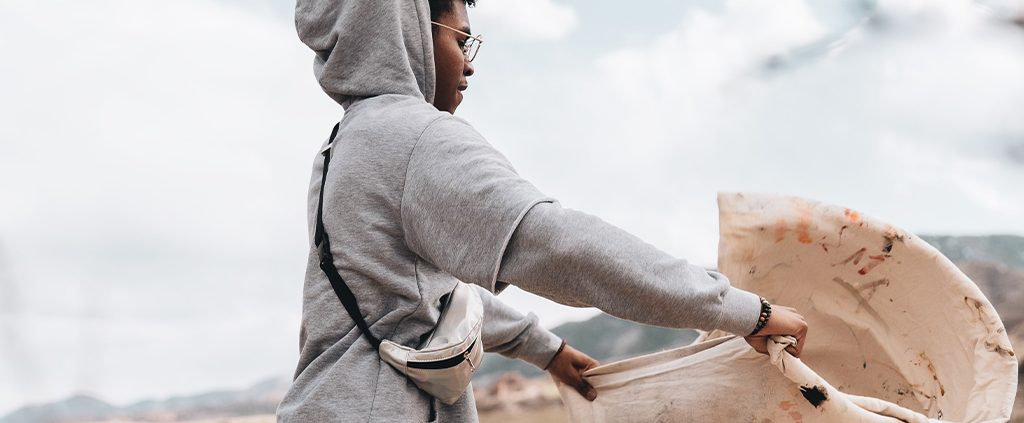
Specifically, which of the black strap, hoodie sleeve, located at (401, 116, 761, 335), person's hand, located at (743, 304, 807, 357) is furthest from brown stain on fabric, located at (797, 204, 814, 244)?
the black strap

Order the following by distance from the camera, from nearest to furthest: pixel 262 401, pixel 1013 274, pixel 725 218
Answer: pixel 725 218
pixel 1013 274
pixel 262 401

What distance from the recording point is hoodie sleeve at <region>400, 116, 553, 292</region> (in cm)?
105

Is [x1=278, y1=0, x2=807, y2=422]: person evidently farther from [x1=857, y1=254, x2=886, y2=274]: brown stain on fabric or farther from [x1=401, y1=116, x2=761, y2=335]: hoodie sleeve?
[x1=857, y1=254, x2=886, y2=274]: brown stain on fabric

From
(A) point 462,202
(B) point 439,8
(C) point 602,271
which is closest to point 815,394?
(C) point 602,271

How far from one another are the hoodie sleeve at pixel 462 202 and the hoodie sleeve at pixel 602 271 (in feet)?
0.06

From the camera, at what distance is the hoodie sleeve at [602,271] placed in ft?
3.41

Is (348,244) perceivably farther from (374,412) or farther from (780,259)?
(780,259)

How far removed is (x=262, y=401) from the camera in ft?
14.1

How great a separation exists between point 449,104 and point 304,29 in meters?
0.21

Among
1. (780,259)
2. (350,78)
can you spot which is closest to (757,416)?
(780,259)

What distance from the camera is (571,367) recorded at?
5.11 ft

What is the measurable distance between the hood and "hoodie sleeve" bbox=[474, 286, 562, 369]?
390 mm

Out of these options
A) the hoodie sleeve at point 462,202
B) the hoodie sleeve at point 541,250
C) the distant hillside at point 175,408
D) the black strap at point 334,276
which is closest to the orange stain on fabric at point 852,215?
the hoodie sleeve at point 541,250

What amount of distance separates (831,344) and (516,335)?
48 cm
